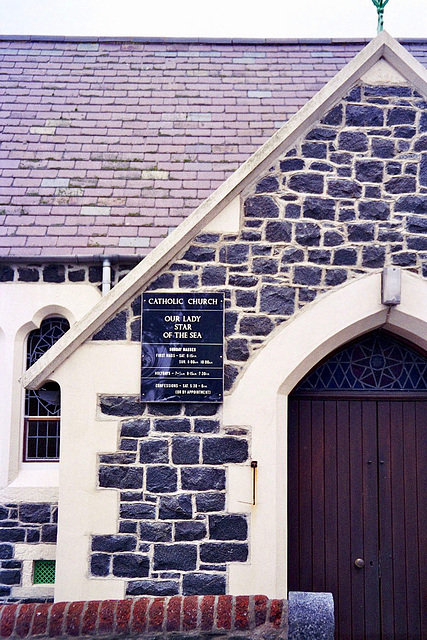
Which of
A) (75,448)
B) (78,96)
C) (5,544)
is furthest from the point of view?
(78,96)

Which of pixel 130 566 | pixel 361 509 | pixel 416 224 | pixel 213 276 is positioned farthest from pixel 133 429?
pixel 416 224

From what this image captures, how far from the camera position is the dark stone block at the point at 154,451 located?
569 cm

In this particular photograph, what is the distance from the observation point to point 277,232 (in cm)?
593

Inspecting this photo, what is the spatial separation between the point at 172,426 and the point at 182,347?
2.19ft

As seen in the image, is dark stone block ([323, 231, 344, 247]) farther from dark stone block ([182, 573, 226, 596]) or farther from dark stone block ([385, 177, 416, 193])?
dark stone block ([182, 573, 226, 596])

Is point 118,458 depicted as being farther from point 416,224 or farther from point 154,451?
point 416,224

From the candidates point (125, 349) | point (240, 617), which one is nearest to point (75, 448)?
point (125, 349)

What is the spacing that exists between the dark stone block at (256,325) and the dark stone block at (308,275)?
1.42ft

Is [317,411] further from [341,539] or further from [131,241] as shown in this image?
[131,241]

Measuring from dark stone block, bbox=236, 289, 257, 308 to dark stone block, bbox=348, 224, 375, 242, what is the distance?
983mm

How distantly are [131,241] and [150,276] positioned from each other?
6.38 ft

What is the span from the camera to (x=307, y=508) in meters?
6.31

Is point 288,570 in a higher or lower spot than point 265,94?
lower

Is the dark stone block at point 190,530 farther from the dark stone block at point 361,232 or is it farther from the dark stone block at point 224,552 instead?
the dark stone block at point 361,232
